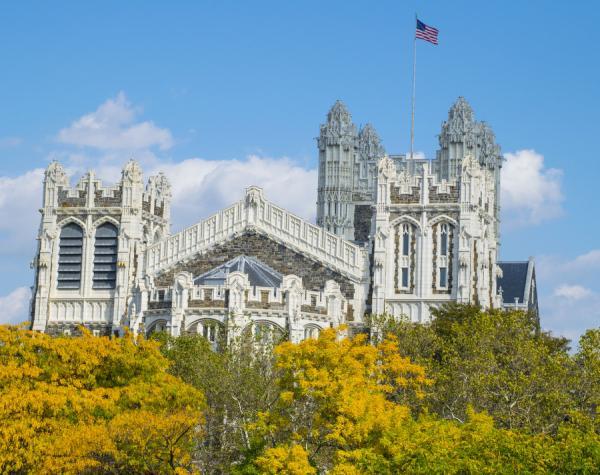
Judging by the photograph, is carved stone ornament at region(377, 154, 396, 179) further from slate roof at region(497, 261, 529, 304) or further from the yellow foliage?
the yellow foliage

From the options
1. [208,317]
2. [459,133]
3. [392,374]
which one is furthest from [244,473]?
[459,133]

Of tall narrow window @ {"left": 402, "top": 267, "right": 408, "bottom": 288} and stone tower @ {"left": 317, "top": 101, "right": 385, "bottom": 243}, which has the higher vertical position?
stone tower @ {"left": 317, "top": 101, "right": 385, "bottom": 243}

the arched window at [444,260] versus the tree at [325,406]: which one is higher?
the arched window at [444,260]

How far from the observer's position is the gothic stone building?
244 ft

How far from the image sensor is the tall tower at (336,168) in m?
145

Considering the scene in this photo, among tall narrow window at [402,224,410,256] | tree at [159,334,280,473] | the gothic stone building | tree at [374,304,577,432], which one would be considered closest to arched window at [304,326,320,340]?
the gothic stone building

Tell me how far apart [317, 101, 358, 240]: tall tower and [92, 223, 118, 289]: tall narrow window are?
195 feet

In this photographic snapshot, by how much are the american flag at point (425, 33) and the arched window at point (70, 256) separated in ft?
89.5

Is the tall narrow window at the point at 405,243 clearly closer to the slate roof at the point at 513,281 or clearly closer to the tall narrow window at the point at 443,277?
the tall narrow window at the point at 443,277

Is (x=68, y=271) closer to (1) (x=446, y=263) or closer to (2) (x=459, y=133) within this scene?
(1) (x=446, y=263)

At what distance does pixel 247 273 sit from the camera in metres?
78.4

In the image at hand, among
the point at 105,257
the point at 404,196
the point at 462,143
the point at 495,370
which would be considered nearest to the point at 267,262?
the point at 404,196

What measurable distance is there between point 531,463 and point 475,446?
8.02 feet

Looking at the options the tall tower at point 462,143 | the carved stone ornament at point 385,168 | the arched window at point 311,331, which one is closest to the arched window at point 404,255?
the carved stone ornament at point 385,168
